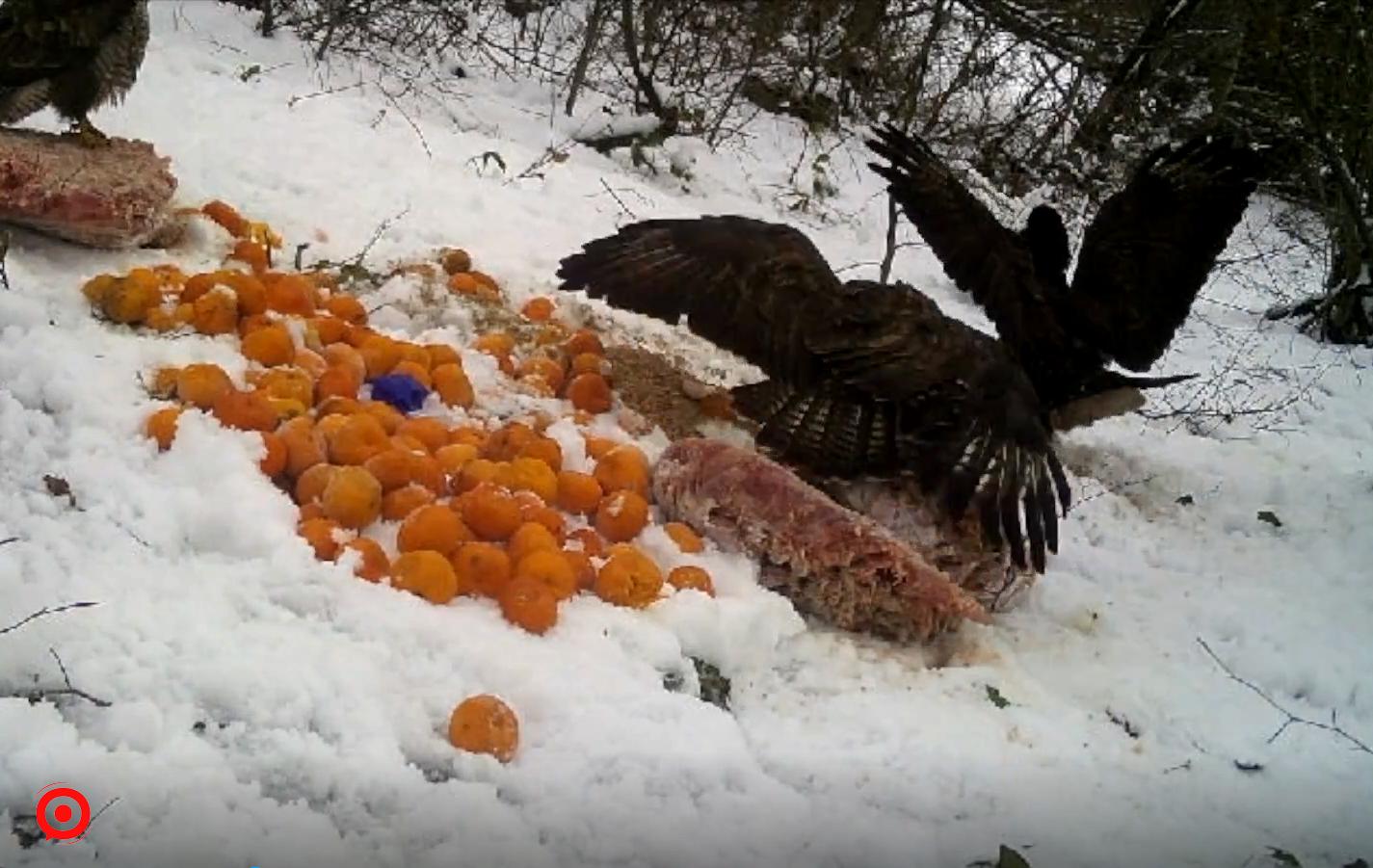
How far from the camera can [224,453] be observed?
10.4 ft

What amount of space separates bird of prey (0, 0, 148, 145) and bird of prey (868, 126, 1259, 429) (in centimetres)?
288

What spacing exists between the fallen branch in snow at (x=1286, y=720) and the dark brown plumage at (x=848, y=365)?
0.63 meters

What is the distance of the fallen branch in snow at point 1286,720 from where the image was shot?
10.8 feet

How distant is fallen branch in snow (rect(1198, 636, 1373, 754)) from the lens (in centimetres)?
330

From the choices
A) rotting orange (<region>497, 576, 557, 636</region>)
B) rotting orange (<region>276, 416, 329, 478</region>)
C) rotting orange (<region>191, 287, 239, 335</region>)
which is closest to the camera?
rotting orange (<region>497, 576, 557, 636</region>)

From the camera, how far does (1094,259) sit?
14.7 ft

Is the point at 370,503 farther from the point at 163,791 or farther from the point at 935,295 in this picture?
the point at 935,295

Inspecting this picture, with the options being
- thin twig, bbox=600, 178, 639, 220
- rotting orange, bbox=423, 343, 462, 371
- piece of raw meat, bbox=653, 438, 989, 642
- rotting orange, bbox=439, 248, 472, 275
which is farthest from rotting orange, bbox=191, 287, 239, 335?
thin twig, bbox=600, 178, 639, 220

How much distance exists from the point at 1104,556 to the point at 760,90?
690cm

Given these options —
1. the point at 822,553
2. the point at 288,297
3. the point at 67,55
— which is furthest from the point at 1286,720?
the point at 67,55

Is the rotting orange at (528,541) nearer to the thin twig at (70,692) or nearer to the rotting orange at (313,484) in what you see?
the rotting orange at (313,484)

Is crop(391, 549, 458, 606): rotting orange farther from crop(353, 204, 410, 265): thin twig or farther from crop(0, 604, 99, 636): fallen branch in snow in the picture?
crop(353, 204, 410, 265): thin twig

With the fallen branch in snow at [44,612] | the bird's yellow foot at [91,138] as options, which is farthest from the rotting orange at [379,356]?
the fallen branch in snow at [44,612]

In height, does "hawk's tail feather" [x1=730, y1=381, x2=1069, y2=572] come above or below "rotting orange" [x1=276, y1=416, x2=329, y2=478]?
above
